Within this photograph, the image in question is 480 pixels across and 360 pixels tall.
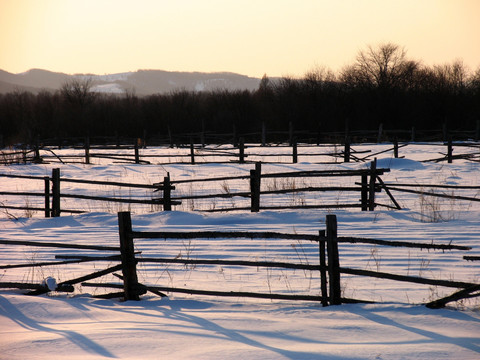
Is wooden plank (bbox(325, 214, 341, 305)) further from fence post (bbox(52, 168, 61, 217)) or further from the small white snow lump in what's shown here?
fence post (bbox(52, 168, 61, 217))

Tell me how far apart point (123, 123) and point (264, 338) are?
47919 millimetres

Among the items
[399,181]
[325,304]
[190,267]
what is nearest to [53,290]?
[190,267]

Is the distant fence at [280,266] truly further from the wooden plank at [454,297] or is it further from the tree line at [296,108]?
the tree line at [296,108]

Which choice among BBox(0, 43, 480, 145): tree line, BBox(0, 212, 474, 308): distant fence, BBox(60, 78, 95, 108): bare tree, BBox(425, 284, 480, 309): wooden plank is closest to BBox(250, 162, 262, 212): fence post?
BBox(0, 212, 474, 308): distant fence

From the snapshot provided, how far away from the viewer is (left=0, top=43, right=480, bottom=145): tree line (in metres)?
43.7

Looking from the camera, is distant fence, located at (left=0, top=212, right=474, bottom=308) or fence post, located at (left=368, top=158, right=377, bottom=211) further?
fence post, located at (left=368, top=158, right=377, bottom=211)

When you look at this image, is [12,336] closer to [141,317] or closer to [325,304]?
[141,317]

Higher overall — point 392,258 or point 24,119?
point 24,119

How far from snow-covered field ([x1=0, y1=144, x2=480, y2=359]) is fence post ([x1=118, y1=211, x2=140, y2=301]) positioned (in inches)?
5.6

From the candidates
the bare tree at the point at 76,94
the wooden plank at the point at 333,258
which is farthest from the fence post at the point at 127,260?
the bare tree at the point at 76,94

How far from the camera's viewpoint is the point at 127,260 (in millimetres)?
5469

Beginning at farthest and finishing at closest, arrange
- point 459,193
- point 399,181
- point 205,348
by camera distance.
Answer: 1. point 399,181
2. point 459,193
3. point 205,348

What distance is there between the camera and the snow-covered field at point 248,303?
13.3ft

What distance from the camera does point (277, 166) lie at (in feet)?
71.2
